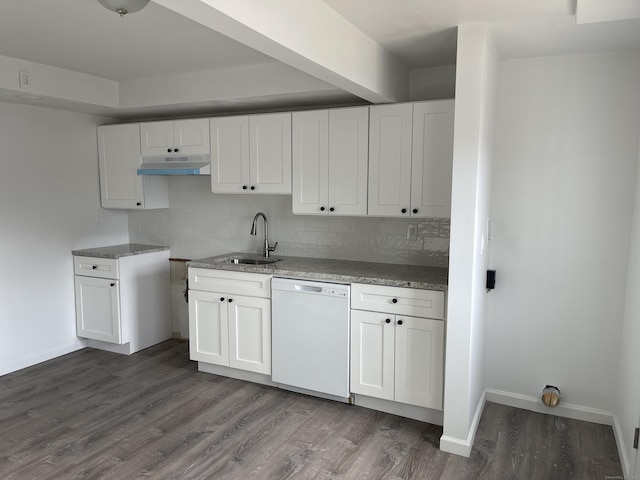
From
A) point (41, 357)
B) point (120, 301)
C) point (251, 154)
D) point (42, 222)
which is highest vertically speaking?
point (251, 154)

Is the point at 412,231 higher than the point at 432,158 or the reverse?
the reverse

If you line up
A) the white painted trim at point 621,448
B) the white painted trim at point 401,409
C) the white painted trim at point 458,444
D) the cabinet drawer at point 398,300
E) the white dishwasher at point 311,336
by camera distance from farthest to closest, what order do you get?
the white dishwasher at point 311,336, the white painted trim at point 401,409, the cabinet drawer at point 398,300, the white painted trim at point 458,444, the white painted trim at point 621,448

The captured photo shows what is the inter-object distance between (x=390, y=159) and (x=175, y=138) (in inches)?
75.2

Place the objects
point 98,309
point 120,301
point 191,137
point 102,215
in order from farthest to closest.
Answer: point 102,215 → point 98,309 → point 120,301 → point 191,137

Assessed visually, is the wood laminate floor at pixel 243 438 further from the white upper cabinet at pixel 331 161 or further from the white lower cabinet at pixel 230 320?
the white upper cabinet at pixel 331 161

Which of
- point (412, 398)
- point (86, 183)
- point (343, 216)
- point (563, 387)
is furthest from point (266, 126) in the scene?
point (563, 387)

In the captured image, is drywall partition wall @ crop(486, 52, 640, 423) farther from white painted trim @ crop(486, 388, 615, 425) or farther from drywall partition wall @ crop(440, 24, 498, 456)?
drywall partition wall @ crop(440, 24, 498, 456)

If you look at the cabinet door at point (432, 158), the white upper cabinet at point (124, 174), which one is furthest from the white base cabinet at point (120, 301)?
the cabinet door at point (432, 158)

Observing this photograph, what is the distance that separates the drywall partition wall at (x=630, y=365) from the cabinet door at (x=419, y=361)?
1.00 meters

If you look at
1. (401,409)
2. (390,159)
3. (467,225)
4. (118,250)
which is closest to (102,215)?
(118,250)

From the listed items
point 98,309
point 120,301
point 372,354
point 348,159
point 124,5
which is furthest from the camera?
point 98,309

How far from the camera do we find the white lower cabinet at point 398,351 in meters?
2.98

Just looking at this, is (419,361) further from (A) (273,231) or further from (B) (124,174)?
(B) (124,174)

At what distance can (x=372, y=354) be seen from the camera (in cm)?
317
